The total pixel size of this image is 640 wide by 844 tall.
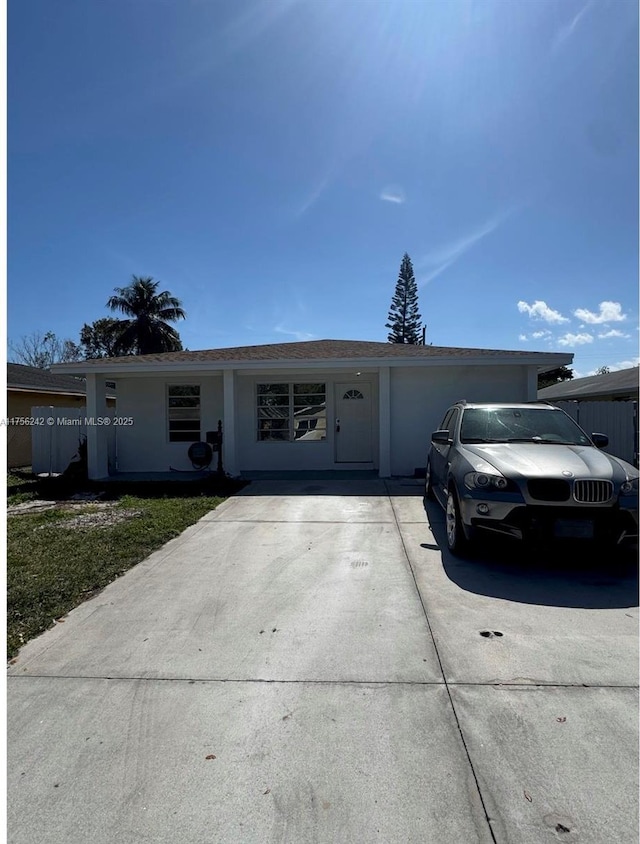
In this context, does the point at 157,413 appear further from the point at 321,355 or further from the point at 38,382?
the point at 38,382

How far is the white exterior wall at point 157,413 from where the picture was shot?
41.2 ft

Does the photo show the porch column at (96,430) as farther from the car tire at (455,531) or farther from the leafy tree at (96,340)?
the leafy tree at (96,340)

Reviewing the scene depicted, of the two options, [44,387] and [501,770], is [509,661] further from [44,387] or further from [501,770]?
[44,387]

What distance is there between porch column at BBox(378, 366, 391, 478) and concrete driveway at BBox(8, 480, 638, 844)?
6.32 meters

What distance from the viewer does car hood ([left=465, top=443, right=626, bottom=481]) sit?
466 cm

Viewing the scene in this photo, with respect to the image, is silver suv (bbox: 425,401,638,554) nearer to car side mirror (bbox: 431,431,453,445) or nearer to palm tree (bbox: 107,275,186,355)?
car side mirror (bbox: 431,431,453,445)

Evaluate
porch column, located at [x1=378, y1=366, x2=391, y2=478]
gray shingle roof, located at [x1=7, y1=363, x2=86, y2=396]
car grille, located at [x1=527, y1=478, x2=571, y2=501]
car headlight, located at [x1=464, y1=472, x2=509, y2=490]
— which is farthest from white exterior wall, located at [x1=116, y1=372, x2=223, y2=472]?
car grille, located at [x1=527, y1=478, x2=571, y2=501]

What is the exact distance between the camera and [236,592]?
14.1 feet

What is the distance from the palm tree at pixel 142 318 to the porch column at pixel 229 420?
864 inches

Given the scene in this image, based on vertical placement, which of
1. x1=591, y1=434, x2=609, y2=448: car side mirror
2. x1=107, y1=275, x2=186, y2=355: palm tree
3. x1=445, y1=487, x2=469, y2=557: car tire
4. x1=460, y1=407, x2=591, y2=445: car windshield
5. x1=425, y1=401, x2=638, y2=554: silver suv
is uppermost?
x1=107, y1=275, x2=186, y2=355: palm tree

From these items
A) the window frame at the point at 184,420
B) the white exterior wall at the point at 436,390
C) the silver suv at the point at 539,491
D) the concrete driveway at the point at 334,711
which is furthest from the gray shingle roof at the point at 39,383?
the silver suv at the point at 539,491

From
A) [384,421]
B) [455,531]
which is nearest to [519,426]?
[455,531]

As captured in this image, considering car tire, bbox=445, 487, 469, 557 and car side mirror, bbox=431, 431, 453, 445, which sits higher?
car side mirror, bbox=431, 431, 453, 445

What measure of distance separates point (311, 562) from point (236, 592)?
1.07 metres
